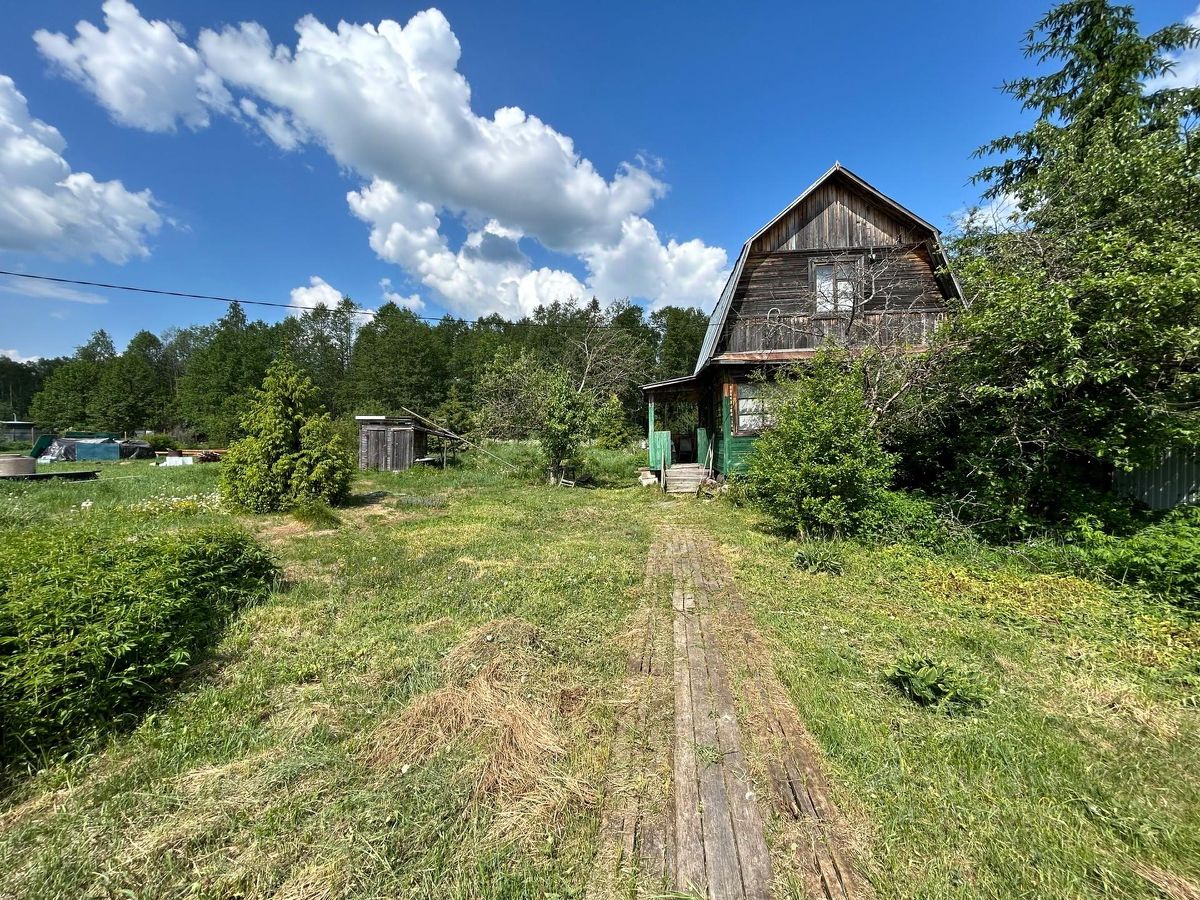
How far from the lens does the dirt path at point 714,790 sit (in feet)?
6.56

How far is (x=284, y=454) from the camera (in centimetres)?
991

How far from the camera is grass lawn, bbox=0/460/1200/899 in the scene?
1979 mm

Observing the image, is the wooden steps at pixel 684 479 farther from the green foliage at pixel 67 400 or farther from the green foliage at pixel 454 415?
the green foliage at pixel 67 400

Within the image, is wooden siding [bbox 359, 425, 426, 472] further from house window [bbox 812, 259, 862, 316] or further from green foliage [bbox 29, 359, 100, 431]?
green foliage [bbox 29, 359, 100, 431]

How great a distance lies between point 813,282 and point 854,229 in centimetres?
164

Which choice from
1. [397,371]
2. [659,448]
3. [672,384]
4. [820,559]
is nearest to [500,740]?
[820,559]

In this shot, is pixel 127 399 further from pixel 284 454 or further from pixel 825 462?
pixel 825 462

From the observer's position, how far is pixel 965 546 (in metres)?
6.39

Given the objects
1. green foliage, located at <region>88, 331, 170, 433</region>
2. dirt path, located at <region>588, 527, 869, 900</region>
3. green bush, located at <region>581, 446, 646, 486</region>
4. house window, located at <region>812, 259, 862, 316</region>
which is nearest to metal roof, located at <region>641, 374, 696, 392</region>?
green bush, located at <region>581, 446, 646, 486</region>

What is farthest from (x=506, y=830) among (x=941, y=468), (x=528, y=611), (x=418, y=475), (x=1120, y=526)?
(x=418, y=475)

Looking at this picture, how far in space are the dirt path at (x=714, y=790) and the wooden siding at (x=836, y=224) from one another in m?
11.5

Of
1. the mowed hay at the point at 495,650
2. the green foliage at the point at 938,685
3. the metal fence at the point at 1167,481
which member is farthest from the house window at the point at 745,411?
the mowed hay at the point at 495,650

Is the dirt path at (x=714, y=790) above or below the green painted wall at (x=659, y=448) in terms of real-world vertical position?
below

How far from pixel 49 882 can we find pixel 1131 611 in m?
7.73
